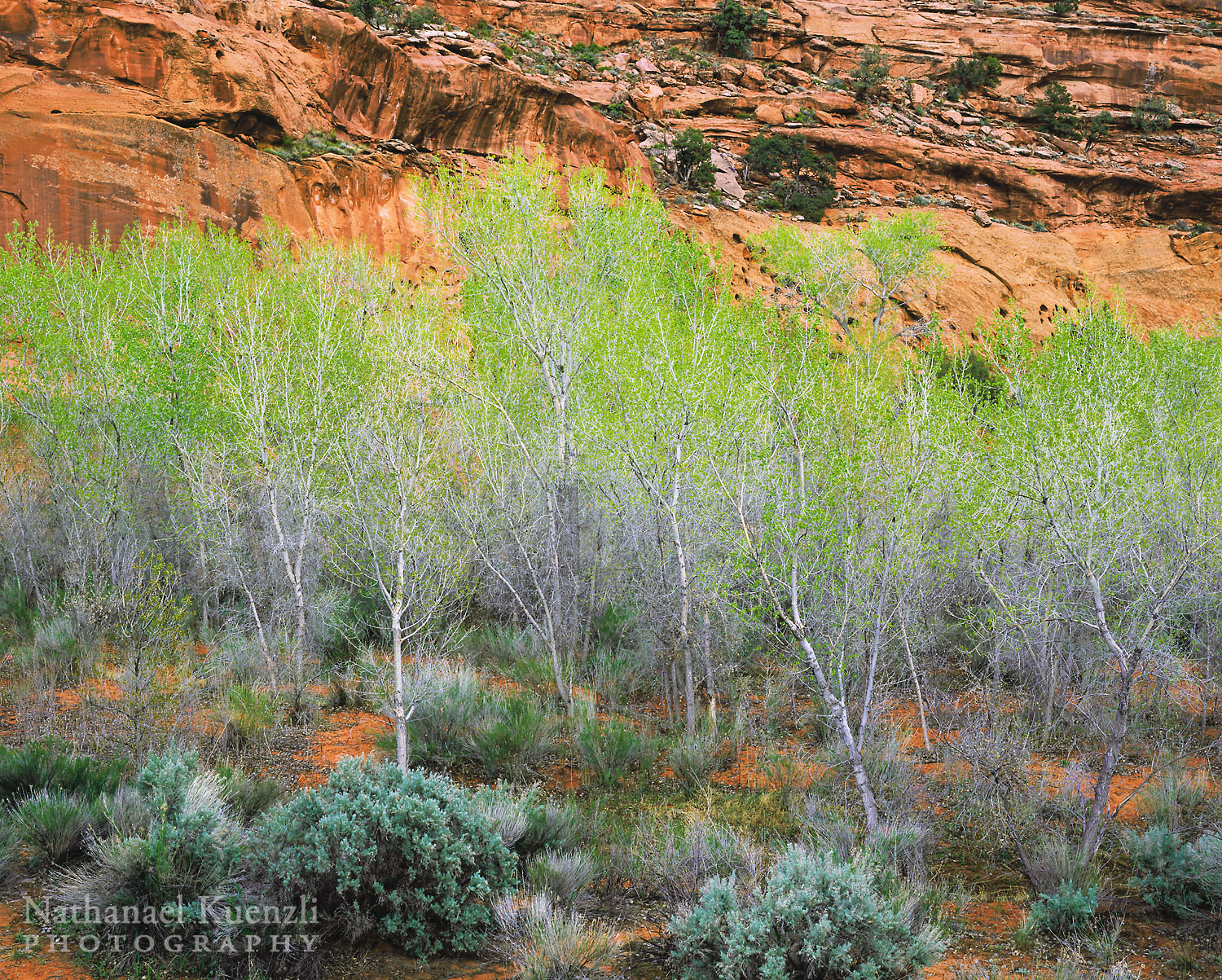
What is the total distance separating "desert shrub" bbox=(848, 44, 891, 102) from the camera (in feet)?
149

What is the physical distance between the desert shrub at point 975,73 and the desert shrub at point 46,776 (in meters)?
57.2

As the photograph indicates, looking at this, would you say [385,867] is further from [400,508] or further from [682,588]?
[682,588]

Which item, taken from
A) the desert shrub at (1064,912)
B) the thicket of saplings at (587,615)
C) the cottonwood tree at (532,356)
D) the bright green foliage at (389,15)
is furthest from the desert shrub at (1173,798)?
the bright green foliage at (389,15)

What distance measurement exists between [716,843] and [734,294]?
2588 cm

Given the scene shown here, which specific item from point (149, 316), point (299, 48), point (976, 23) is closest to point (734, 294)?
point (299, 48)

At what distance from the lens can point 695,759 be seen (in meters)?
8.77

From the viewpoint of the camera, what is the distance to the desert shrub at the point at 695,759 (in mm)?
8664

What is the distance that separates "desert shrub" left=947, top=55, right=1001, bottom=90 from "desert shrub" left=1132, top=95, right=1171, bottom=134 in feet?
28.6

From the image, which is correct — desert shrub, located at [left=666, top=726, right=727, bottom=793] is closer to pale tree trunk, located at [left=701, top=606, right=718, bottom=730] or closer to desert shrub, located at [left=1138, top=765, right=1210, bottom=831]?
pale tree trunk, located at [left=701, top=606, right=718, bottom=730]

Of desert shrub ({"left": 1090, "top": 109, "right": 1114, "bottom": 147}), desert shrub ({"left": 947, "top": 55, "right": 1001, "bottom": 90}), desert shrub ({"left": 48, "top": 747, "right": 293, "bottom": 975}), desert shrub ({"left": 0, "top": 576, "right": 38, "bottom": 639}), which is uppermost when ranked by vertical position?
desert shrub ({"left": 947, "top": 55, "right": 1001, "bottom": 90})

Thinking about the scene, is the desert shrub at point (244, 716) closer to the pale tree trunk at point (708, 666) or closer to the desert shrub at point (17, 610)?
the desert shrub at point (17, 610)

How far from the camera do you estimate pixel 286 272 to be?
1798 centimetres

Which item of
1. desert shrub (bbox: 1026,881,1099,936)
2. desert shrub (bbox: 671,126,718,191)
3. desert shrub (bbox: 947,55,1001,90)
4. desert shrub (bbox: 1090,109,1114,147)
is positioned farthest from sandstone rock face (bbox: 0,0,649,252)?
desert shrub (bbox: 1090,109,1114,147)

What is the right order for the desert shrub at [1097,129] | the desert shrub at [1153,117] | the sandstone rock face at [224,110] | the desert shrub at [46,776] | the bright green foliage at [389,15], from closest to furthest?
the desert shrub at [46,776] → the sandstone rock face at [224,110] → the bright green foliage at [389,15] → the desert shrub at [1097,129] → the desert shrub at [1153,117]
